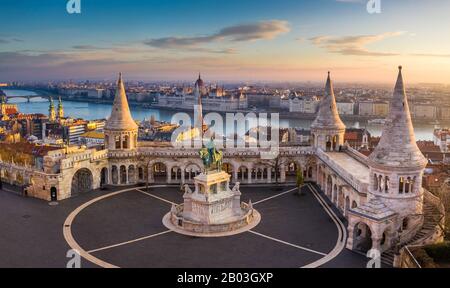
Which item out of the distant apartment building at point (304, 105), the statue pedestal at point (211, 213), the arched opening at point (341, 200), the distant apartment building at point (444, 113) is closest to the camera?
the statue pedestal at point (211, 213)

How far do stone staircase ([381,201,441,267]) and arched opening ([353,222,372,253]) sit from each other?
39.8 inches

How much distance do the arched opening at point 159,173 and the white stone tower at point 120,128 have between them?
278 cm

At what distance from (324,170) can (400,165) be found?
1077cm

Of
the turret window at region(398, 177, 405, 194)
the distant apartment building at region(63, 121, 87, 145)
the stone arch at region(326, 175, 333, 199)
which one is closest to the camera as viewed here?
the turret window at region(398, 177, 405, 194)

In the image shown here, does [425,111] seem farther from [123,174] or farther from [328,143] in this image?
[123,174]

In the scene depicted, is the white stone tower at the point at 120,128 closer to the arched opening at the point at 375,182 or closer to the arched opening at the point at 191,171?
the arched opening at the point at 191,171

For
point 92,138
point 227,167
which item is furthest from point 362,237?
point 92,138

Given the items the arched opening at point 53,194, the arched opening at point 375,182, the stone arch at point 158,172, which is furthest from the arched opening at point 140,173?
the arched opening at point 375,182

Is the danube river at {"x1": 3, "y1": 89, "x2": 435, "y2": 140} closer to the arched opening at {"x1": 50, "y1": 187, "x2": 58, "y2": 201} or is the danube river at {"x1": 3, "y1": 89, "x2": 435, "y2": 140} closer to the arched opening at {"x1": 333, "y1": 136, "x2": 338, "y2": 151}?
the arched opening at {"x1": 333, "y1": 136, "x2": 338, "y2": 151}

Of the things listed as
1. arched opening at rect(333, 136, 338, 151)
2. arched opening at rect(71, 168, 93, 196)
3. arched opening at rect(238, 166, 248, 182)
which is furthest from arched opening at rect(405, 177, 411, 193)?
arched opening at rect(71, 168, 93, 196)

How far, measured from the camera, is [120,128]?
35438 mm

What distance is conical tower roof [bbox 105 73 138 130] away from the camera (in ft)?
117

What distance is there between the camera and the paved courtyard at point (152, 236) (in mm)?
20938
